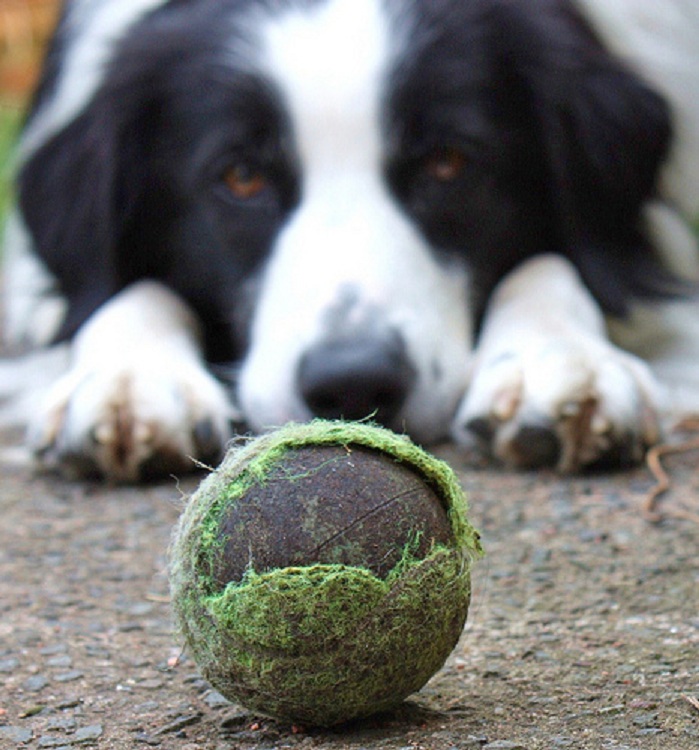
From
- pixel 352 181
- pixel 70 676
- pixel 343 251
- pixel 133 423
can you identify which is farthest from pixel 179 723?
pixel 352 181

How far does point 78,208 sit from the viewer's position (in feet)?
9.80

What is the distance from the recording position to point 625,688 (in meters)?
1.24

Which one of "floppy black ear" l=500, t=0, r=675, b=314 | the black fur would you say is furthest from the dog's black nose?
"floppy black ear" l=500, t=0, r=675, b=314

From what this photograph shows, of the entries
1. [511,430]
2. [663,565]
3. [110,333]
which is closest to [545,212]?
[511,430]

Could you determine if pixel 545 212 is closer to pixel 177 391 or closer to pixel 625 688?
pixel 177 391

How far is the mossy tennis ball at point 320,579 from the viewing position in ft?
3.50

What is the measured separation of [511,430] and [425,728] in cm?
106

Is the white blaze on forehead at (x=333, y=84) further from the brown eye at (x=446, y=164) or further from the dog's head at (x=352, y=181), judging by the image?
the brown eye at (x=446, y=164)

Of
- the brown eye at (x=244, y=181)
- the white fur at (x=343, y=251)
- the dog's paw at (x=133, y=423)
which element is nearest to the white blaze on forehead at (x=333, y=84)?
the white fur at (x=343, y=251)

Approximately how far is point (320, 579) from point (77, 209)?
2.11m

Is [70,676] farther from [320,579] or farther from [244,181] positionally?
[244,181]

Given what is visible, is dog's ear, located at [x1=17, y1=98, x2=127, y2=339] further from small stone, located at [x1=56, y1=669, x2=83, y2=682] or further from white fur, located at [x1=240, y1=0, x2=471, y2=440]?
small stone, located at [x1=56, y1=669, x2=83, y2=682]

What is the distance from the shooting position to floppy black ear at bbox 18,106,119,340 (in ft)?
9.50

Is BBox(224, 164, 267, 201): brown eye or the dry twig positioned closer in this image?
the dry twig
